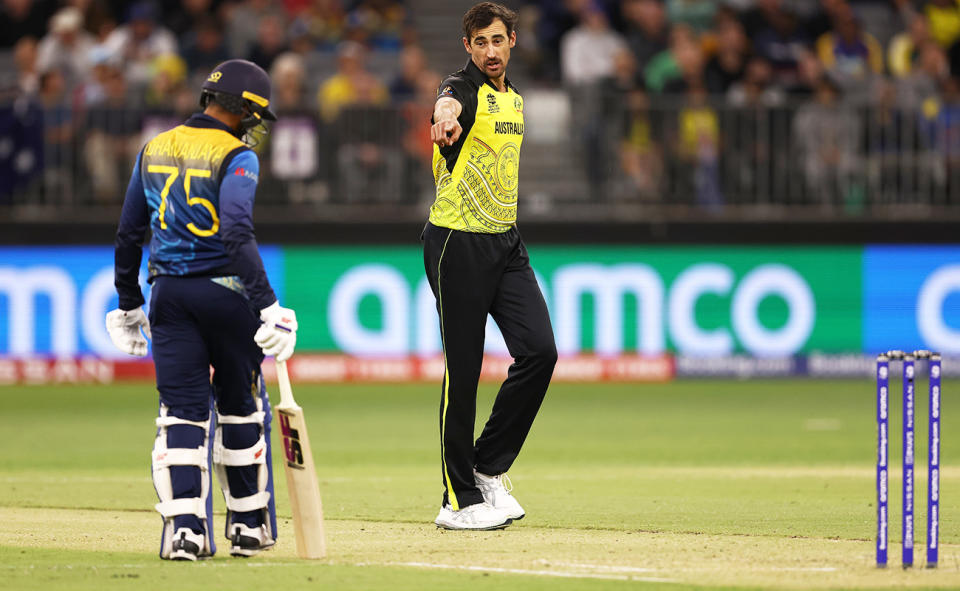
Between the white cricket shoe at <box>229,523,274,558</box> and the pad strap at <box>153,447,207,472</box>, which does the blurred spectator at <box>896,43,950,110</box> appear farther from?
the pad strap at <box>153,447,207,472</box>

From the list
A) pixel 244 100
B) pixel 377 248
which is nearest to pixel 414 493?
pixel 244 100

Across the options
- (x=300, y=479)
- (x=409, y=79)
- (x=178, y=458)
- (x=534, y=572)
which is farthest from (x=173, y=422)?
(x=409, y=79)

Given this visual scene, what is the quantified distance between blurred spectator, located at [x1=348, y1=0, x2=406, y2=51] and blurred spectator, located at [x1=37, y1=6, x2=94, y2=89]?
3.35 metres

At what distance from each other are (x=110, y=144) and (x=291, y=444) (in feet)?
37.8

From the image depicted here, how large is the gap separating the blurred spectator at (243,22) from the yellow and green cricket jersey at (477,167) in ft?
38.0

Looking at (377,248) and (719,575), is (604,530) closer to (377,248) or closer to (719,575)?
(719,575)

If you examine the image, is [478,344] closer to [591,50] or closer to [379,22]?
[591,50]

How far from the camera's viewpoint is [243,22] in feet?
63.3

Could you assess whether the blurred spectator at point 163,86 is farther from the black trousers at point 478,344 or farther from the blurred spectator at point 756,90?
the black trousers at point 478,344

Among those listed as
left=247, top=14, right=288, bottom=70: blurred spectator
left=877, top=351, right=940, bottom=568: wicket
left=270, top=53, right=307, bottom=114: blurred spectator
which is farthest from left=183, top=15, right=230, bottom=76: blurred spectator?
left=877, top=351, right=940, bottom=568: wicket

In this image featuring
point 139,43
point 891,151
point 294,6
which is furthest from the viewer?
point 294,6

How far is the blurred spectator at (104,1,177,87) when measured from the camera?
61.4ft

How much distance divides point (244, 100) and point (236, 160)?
0.37 metres

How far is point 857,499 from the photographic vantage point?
9.28 metres
